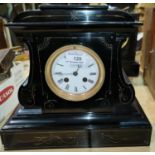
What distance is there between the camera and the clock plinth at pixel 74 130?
60 centimetres

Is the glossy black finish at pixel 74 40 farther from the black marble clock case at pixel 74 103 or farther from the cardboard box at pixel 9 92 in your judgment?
the cardboard box at pixel 9 92

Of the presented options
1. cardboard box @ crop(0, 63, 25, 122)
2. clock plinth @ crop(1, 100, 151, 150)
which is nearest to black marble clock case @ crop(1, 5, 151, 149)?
clock plinth @ crop(1, 100, 151, 150)

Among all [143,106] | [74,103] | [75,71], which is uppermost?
[75,71]

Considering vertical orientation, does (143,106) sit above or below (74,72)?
below

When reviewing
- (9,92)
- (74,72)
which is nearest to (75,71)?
(74,72)

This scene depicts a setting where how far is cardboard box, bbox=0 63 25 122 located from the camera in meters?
0.76

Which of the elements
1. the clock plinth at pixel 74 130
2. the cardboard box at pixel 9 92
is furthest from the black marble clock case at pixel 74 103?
the cardboard box at pixel 9 92

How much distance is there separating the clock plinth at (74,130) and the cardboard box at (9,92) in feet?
0.49

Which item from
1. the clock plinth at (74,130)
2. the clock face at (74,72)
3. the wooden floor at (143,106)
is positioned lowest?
the wooden floor at (143,106)

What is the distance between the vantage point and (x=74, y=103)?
2.06 ft

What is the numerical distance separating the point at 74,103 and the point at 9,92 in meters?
0.30

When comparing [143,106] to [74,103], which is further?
[143,106]

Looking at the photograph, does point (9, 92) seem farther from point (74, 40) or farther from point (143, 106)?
point (143, 106)

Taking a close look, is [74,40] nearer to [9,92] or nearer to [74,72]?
[74,72]
